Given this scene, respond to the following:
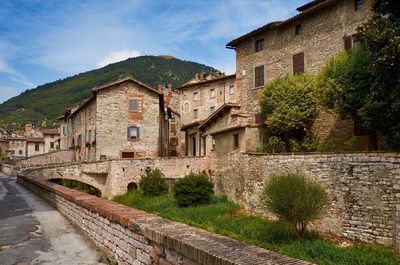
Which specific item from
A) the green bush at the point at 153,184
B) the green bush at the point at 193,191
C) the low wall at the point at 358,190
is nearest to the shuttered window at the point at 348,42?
the low wall at the point at 358,190

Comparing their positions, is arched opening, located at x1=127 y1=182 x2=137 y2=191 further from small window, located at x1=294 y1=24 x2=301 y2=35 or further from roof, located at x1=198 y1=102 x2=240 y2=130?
small window, located at x1=294 y1=24 x2=301 y2=35

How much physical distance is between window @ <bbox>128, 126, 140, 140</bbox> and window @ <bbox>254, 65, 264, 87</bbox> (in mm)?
13626

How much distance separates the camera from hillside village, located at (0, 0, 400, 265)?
7320mm

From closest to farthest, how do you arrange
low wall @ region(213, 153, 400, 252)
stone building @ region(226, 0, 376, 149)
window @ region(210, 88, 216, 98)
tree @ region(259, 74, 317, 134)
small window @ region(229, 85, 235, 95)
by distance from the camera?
1. low wall @ region(213, 153, 400, 252)
2. stone building @ region(226, 0, 376, 149)
3. tree @ region(259, 74, 317, 134)
4. small window @ region(229, 85, 235, 95)
5. window @ region(210, 88, 216, 98)

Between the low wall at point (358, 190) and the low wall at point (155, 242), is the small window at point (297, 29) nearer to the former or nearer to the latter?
the low wall at point (358, 190)

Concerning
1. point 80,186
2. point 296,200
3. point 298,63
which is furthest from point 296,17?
point 80,186

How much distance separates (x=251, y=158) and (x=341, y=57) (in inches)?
301

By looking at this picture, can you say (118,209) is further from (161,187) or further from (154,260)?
(161,187)

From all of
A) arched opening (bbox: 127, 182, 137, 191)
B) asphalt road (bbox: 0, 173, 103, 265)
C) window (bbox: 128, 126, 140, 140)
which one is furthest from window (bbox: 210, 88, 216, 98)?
asphalt road (bbox: 0, 173, 103, 265)

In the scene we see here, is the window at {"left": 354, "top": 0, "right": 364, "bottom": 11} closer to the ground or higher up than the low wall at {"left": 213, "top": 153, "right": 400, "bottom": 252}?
higher up

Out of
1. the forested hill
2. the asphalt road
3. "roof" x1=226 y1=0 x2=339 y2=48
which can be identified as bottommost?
the asphalt road

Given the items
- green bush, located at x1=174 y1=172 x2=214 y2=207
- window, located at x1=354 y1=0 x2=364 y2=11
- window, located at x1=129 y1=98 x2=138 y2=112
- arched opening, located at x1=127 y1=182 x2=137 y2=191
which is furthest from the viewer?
window, located at x1=129 y1=98 x2=138 y2=112

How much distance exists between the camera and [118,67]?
130m

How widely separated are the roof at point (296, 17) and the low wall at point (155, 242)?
67.3 ft
